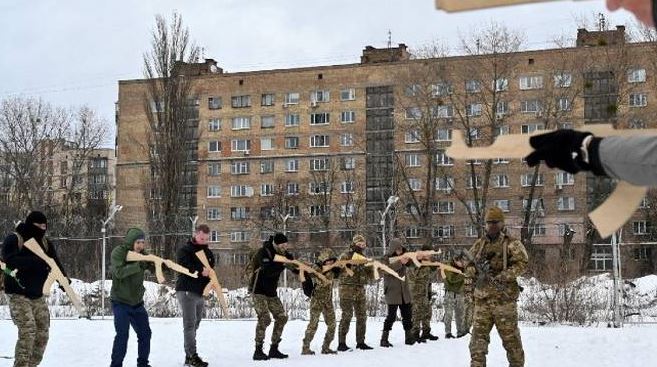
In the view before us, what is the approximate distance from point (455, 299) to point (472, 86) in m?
27.9

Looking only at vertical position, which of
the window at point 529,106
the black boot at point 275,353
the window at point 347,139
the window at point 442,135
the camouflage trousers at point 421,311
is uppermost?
the window at point 529,106

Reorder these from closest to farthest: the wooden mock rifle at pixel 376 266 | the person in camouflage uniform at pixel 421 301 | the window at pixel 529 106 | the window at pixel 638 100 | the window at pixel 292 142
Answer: the wooden mock rifle at pixel 376 266 → the person in camouflage uniform at pixel 421 301 → the window at pixel 638 100 → the window at pixel 529 106 → the window at pixel 292 142

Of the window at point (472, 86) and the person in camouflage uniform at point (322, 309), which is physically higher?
the window at point (472, 86)

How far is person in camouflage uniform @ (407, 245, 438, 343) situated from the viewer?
16062 mm

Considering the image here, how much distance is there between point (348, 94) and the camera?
58.8 m

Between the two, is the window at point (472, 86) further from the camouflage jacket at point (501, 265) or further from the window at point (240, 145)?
the camouflage jacket at point (501, 265)

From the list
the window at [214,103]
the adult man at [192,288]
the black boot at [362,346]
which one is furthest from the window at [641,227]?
the adult man at [192,288]

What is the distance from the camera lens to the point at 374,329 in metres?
18.2

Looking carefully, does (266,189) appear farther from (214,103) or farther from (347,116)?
(214,103)

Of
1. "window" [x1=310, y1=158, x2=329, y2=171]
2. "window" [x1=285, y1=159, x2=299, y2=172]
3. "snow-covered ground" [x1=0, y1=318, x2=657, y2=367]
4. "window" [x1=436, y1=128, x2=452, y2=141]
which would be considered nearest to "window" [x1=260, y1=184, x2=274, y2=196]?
"window" [x1=285, y1=159, x2=299, y2=172]

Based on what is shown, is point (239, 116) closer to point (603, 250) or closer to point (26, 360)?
point (603, 250)

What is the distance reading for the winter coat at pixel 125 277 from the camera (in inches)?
408

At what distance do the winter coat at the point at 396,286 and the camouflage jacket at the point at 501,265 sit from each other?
19.2 ft

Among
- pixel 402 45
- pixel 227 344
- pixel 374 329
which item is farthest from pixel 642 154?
pixel 402 45
